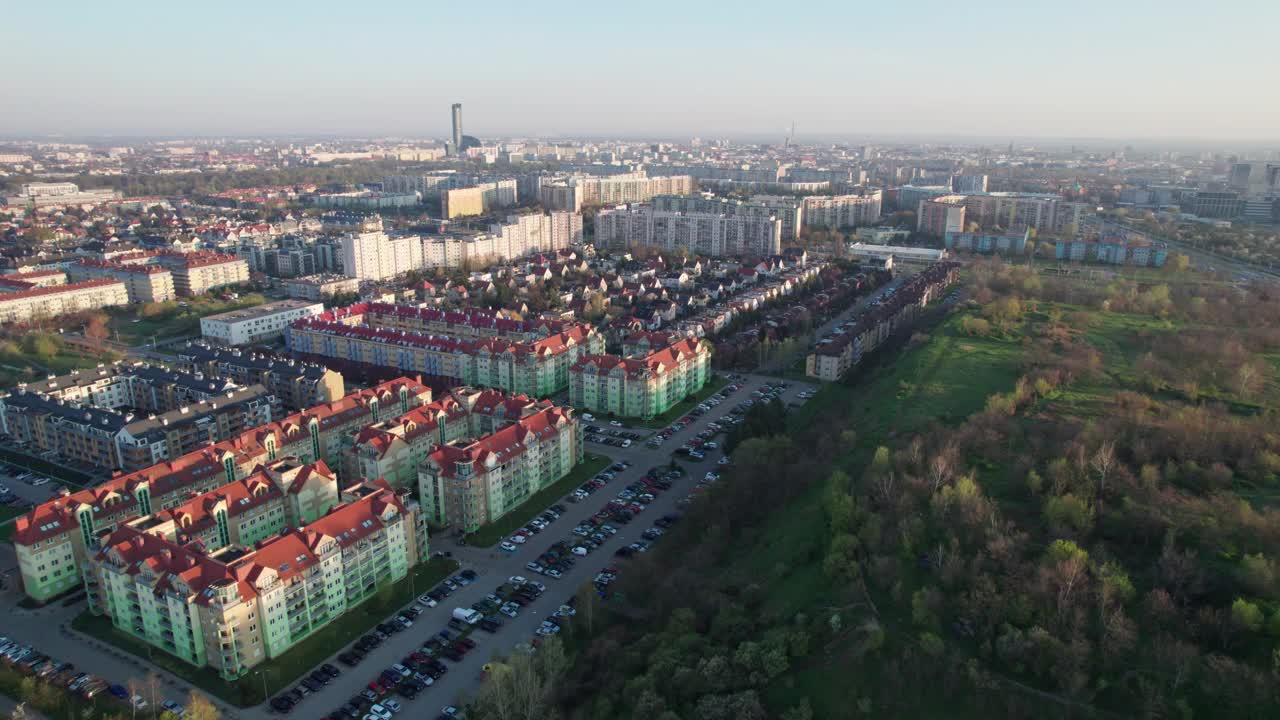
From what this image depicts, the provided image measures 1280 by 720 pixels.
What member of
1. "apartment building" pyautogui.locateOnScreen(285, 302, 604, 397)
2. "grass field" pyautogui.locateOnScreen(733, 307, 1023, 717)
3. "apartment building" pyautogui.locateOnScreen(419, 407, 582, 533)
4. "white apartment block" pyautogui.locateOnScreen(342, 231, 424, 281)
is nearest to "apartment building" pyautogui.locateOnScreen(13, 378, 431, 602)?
"apartment building" pyautogui.locateOnScreen(419, 407, 582, 533)

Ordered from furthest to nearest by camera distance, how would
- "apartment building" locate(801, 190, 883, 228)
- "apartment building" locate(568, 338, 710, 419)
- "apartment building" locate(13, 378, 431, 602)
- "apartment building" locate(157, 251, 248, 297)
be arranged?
"apartment building" locate(801, 190, 883, 228), "apartment building" locate(157, 251, 248, 297), "apartment building" locate(568, 338, 710, 419), "apartment building" locate(13, 378, 431, 602)

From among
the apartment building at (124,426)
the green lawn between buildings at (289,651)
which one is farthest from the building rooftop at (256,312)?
the green lawn between buildings at (289,651)

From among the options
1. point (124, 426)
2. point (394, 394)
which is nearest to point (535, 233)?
point (394, 394)

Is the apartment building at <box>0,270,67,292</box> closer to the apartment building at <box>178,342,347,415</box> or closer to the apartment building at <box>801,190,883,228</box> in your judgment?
the apartment building at <box>178,342,347,415</box>

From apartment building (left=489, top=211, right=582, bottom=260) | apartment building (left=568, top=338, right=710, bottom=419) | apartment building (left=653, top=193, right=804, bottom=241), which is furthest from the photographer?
apartment building (left=653, top=193, right=804, bottom=241)

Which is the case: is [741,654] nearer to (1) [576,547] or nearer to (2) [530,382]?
(1) [576,547]

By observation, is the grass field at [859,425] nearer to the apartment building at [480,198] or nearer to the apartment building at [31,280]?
the apartment building at [31,280]

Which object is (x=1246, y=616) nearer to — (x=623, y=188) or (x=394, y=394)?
(x=394, y=394)
